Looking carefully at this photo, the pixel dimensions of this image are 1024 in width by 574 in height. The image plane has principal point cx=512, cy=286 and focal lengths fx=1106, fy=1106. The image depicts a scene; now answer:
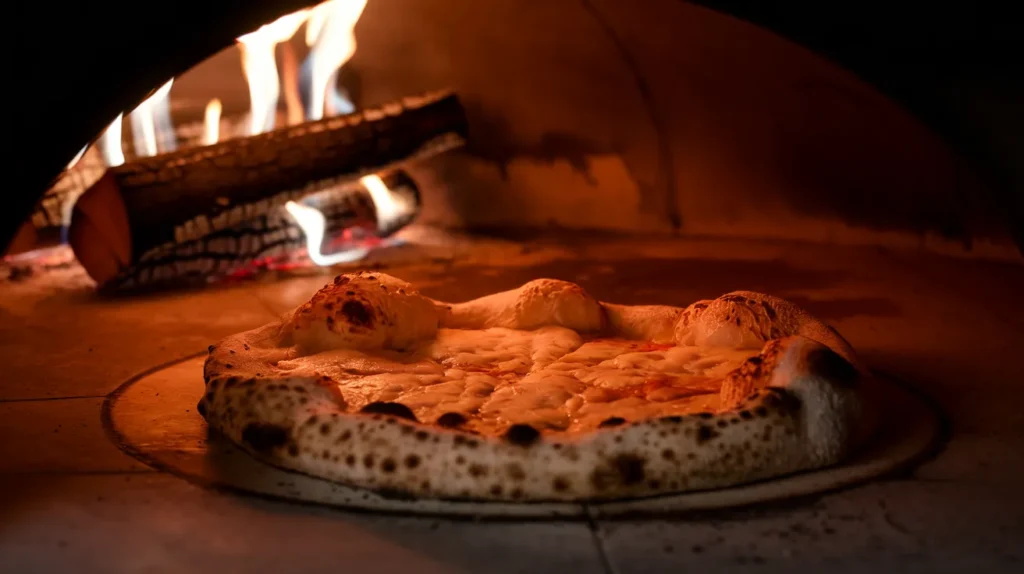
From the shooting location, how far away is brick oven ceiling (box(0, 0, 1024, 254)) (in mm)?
2549

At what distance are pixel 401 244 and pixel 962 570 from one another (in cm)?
480

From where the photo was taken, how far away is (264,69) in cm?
614

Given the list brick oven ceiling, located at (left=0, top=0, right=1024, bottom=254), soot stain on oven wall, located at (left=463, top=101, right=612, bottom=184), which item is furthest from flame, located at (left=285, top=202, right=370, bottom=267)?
brick oven ceiling, located at (left=0, top=0, right=1024, bottom=254)

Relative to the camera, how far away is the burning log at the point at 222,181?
5.08 meters

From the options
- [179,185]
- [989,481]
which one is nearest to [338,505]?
[989,481]

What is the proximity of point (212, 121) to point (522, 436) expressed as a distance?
187 inches

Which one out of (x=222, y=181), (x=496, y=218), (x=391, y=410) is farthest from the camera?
(x=496, y=218)

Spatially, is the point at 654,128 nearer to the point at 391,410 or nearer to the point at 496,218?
the point at 496,218

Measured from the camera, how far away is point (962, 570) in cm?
203

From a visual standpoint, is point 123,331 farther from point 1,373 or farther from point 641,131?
point 641,131

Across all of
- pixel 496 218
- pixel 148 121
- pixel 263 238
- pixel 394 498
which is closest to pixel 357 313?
pixel 394 498

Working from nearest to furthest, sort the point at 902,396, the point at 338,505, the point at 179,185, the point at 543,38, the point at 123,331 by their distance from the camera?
1. the point at 338,505
2. the point at 902,396
3. the point at 123,331
4. the point at 179,185
5. the point at 543,38

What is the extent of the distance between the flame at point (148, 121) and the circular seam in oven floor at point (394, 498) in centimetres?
311

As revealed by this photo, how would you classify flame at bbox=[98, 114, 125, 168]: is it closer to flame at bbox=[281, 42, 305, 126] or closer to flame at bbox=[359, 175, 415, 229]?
flame at bbox=[281, 42, 305, 126]
